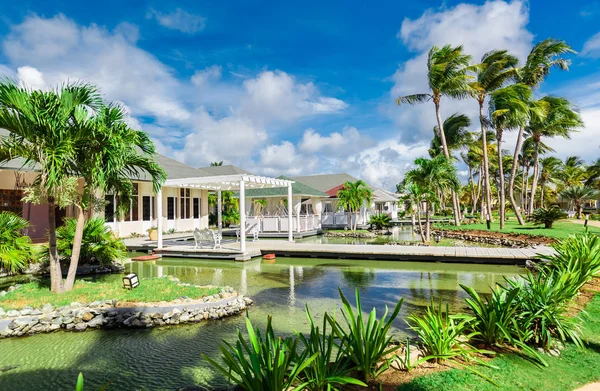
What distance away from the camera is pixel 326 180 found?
38906 mm

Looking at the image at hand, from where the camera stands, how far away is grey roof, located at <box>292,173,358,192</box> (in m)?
37.5

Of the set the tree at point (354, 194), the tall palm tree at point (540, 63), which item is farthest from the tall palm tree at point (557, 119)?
the tree at point (354, 194)

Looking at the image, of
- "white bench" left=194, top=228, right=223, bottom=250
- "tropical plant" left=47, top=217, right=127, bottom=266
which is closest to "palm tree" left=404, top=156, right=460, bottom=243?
"white bench" left=194, top=228, right=223, bottom=250

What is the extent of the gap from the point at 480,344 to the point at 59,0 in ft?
48.0

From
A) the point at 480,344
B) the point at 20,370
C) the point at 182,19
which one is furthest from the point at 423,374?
the point at 182,19

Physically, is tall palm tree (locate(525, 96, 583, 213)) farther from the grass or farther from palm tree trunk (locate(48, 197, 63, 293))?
palm tree trunk (locate(48, 197, 63, 293))

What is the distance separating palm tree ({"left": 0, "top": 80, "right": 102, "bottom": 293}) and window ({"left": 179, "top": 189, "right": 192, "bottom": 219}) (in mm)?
16117

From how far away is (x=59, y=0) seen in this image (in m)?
11.9

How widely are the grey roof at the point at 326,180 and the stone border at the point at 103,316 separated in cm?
3043

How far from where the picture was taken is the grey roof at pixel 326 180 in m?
37.5

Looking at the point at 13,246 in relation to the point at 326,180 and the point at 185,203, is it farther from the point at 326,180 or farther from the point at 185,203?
the point at 326,180

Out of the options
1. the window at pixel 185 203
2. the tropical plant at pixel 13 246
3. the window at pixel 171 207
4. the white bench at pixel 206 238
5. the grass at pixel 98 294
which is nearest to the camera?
the grass at pixel 98 294

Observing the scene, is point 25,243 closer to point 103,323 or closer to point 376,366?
point 103,323

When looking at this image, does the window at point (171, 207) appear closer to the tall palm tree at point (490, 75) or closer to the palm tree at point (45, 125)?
the palm tree at point (45, 125)
